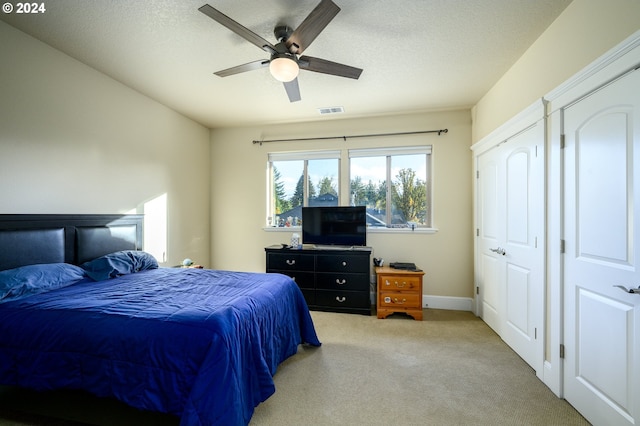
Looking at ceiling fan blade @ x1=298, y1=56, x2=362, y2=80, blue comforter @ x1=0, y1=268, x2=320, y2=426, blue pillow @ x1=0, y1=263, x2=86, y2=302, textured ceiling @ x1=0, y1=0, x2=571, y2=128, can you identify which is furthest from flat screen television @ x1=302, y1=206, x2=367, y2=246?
blue pillow @ x1=0, y1=263, x2=86, y2=302

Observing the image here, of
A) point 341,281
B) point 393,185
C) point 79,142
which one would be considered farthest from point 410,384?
point 79,142

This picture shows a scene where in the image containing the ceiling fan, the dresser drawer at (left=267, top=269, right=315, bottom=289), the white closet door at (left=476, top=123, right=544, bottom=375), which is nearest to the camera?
the ceiling fan

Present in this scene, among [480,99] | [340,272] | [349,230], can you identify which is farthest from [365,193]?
[480,99]

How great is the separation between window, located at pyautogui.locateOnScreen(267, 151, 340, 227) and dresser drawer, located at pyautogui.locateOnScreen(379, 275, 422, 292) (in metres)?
1.44

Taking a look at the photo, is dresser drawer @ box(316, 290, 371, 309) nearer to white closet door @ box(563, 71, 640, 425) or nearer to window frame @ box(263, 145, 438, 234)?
window frame @ box(263, 145, 438, 234)

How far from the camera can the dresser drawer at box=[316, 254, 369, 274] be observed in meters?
3.60

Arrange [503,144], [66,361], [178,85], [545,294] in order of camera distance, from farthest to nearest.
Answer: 1. [178,85]
2. [503,144]
3. [545,294]
4. [66,361]

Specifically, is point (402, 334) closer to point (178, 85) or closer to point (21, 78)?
point (178, 85)

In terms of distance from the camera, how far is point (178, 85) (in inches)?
124

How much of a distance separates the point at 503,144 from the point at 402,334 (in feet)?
7.83

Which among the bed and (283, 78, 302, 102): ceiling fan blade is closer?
the bed

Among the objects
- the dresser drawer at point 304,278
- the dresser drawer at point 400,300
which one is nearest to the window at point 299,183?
the dresser drawer at point 304,278

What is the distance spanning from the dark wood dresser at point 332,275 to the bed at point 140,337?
4.89 feet

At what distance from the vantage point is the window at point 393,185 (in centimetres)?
405
